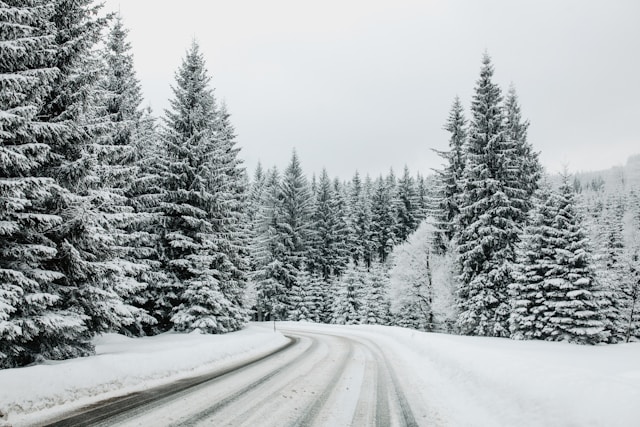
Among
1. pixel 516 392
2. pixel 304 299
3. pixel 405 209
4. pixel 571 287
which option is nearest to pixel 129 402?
pixel 516 392

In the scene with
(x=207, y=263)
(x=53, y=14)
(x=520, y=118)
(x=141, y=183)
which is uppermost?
(x=520, y=118)

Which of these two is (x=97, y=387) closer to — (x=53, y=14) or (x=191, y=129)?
(x=53, y=14)

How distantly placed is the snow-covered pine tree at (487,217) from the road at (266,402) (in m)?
16.9

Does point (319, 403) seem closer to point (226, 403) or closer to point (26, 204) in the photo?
point (226, 403)

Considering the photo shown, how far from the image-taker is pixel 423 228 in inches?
1535

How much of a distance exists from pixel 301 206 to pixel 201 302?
102 ft

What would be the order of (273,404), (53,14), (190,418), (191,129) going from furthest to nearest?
1. (191,129)
2. (53,14)
3. (273,404)
4. (190,418)

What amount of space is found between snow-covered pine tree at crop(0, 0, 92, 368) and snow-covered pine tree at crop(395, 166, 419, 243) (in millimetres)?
54146

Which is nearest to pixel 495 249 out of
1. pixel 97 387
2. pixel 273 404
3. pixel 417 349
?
pixel 417 349

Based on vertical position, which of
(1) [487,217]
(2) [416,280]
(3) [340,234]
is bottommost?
(2) [416,280]

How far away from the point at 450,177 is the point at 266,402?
29159 mm

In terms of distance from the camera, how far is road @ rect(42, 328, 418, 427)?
5453 mm

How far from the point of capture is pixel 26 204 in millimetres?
8203

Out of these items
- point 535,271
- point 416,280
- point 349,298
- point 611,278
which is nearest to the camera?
point 535,271
